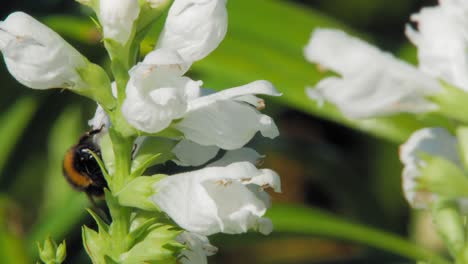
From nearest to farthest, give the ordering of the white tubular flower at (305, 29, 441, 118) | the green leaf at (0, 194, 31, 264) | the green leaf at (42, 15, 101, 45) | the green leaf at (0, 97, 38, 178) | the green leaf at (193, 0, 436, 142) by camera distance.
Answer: the white tubular flower at (305, 29, 441, 118) → the green leaf at (0, 194, 31, 264) → the green leaf at (193, 0, 436, 142) → the green leaf at (42, 15, 101, 45) → the green leaf at (0, 97, 38, 178)

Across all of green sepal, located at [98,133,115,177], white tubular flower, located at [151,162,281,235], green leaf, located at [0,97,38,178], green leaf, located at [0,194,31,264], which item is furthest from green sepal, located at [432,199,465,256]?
green leaf, located at [0,97,38,178]

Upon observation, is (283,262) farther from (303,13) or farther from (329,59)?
(329,59)

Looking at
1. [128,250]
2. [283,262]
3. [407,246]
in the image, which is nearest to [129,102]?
[128,250]

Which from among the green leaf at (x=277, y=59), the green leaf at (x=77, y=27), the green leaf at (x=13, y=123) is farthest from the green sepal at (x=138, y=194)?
the green leaf at (x=13, y=123)

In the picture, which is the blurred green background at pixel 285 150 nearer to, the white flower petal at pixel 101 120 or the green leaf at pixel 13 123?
the green leaf at pixel 13 123

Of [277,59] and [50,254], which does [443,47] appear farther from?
[277,59]

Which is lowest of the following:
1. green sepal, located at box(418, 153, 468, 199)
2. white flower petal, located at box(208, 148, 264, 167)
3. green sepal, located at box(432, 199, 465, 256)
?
white flower petal, located at box(208, 148, 264, 167)

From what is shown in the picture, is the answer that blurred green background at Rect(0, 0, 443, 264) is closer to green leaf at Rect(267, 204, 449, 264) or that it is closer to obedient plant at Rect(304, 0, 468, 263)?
green leaf at Rect(267, 204, 449, 264)
